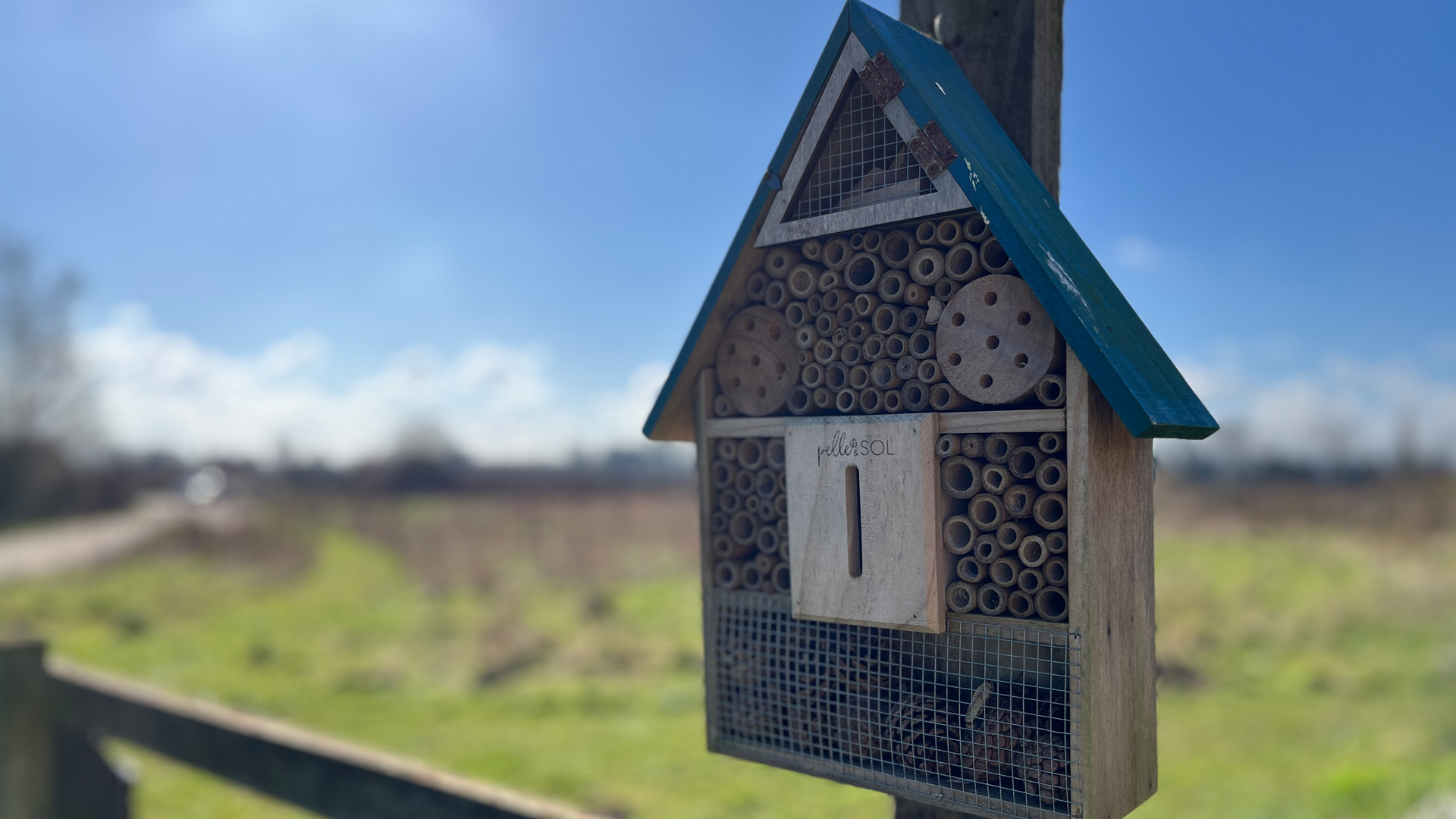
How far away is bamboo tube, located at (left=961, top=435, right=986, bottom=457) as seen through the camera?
1794mm

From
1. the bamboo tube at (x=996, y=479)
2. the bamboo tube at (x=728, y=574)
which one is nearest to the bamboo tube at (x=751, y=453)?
the bamboo tube at (x=728, y=574)

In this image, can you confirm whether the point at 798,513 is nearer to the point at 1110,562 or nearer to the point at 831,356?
the point at 831,356

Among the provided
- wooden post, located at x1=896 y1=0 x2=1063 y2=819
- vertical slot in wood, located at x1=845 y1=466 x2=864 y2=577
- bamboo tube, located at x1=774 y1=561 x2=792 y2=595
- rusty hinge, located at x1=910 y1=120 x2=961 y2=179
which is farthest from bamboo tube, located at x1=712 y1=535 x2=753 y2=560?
rusty hinge, located at x1=910 y1=120 x2=961 y2=179

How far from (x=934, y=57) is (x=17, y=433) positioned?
101 feet

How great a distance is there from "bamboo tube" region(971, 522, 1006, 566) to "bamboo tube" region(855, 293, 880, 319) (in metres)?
0.51

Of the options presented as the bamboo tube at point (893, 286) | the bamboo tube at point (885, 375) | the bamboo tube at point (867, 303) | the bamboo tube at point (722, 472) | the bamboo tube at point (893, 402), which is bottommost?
the bamboo tube at point (722, 472)

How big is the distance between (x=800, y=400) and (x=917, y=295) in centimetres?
36

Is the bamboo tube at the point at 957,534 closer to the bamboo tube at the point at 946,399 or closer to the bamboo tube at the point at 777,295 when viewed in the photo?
the bamboo tube at the point at 946,399

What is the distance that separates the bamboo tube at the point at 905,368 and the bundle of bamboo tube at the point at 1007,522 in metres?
0.15

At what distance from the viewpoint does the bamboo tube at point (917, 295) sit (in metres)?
1.87

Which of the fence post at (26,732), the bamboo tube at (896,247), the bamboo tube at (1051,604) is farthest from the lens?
the fence post at (26,732)

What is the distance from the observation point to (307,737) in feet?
9.69

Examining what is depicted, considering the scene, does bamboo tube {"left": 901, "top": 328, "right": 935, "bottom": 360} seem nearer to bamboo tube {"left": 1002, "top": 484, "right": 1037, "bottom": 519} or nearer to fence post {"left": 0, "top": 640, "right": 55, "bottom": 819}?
bamboo tube {"left": 1002, "top": 484, "right": 1037, "bottom": 519}

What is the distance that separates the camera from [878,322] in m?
1.92
